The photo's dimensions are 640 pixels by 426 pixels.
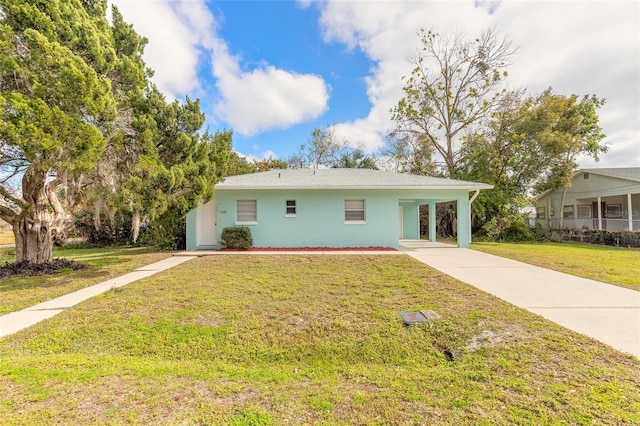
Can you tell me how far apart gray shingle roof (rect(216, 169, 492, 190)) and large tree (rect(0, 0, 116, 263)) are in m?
5.55

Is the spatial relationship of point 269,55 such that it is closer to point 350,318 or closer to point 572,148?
point 350,318

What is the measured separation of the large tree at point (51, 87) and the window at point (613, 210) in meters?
29.8

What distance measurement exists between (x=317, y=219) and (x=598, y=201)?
18844mm

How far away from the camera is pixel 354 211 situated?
41.4ft

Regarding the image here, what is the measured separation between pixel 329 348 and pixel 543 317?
3.28m

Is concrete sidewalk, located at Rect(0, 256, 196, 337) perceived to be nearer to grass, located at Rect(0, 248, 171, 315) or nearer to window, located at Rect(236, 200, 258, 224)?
grass, located at Rect(0, 248, 171, 315)

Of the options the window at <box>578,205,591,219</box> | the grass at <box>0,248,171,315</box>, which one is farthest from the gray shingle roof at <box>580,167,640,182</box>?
the grass at <box>0,248,171,315</box>

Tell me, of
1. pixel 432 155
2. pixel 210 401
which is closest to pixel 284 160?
pixel 432 155

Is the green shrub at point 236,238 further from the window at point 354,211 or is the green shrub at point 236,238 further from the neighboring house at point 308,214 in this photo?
the window at point 354,211

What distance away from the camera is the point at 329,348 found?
134 inches

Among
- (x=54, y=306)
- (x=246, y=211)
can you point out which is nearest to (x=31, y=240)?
(x=54, y=306)

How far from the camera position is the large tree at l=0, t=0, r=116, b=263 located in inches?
218

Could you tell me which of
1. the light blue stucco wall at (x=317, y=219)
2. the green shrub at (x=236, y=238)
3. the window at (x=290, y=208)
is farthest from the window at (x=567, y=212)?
the green shrub at (x=236, y=238)

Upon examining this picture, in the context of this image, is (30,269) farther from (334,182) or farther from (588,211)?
(588,211)
